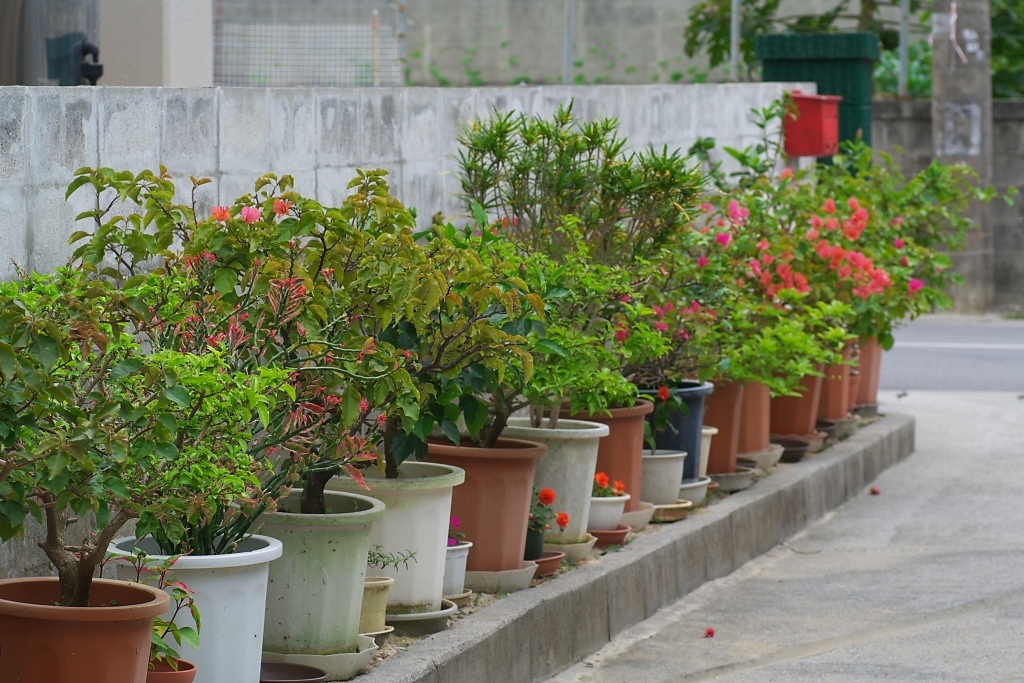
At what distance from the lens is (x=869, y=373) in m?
10.1

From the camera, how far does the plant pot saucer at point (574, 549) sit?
5.88 meters

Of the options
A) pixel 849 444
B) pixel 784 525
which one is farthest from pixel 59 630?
pixel 849 444

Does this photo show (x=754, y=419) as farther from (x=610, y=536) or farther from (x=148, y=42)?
(x=148, y=42)

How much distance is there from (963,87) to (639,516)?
10.4 meters

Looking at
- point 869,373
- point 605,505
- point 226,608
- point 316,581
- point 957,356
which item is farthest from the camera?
point 957,356

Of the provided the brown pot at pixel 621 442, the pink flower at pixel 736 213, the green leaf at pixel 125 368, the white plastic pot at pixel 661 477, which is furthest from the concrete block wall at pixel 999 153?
the green leaf at pixel 125 368

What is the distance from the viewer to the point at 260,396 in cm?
359

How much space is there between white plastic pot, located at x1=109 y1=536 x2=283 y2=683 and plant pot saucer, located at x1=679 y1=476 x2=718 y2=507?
3305mm

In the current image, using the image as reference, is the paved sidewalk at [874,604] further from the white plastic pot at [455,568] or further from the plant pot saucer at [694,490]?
the white plastic pot at [455,568]

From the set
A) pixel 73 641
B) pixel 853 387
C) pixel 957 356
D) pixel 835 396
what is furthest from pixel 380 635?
pixel 957 356

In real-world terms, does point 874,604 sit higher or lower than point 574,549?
lower

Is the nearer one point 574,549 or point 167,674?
point 167,674

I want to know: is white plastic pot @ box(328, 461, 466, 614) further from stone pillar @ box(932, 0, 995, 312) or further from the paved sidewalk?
stone pillar @ box(932, 0, 995, 312)

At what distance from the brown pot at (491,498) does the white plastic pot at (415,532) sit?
1.18 ft
